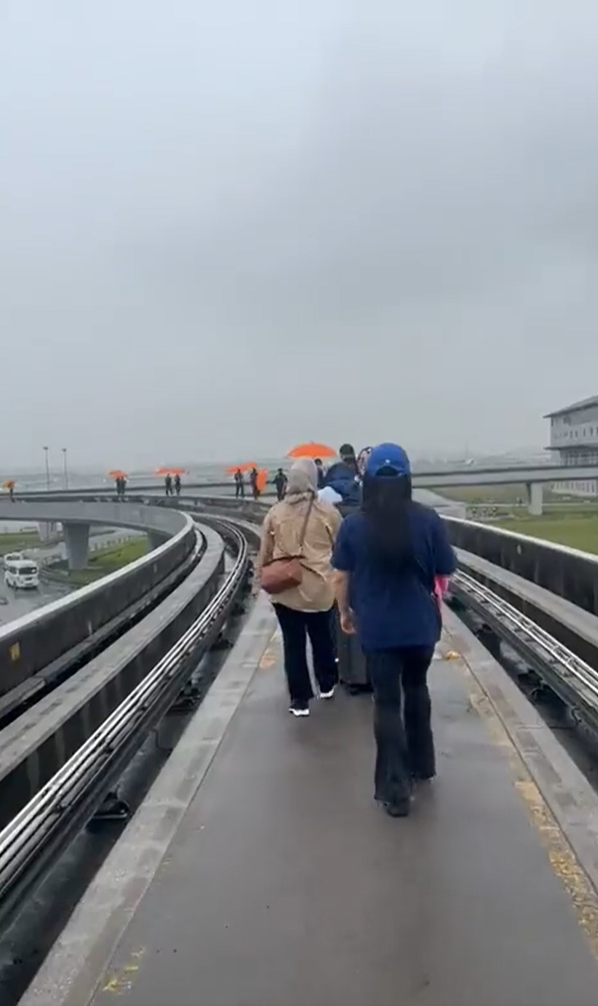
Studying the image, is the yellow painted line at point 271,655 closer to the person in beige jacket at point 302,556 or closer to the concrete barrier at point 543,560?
the person in beige jacket at point 302,556

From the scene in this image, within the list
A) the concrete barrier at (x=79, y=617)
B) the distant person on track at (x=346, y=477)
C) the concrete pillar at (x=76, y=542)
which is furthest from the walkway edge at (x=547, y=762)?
the concrete pillar at (x=76, y=542)

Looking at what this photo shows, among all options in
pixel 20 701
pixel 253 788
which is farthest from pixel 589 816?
pixel 20 701

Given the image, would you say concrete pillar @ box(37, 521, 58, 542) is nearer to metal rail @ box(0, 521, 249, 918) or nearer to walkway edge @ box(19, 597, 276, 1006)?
metal rail @ box(0, 521, 249, 918)

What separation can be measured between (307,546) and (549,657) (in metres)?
2.30

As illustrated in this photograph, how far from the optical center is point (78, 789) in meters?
5.71

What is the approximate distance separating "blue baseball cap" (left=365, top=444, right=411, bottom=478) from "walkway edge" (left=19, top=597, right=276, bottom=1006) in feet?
7.43

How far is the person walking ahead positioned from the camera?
5.95 metres

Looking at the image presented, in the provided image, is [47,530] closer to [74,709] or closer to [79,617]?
[79,617]

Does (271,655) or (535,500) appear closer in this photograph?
(271,655)

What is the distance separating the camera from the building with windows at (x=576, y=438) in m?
105

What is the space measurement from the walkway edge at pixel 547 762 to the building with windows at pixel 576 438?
293 ft

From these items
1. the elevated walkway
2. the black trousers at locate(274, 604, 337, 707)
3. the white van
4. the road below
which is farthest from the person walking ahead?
the white van

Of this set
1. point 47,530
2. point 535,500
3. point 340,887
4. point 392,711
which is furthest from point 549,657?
point 47,530

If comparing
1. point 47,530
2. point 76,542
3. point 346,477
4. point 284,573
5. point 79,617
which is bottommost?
point 47,530
